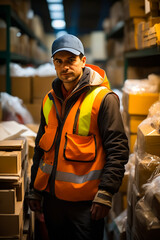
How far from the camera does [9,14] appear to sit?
13.0 ft

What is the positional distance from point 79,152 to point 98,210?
15.4 inches

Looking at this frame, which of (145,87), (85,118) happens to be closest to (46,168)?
(85,118)

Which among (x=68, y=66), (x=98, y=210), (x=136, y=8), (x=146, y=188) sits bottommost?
(x=98, y=210)

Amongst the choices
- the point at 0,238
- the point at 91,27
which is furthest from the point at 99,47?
the point at 0,238

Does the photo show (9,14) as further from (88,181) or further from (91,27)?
(91,27)

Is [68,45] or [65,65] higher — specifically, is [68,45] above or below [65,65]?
above

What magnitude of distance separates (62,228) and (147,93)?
1.52 m

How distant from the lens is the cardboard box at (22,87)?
422 cm

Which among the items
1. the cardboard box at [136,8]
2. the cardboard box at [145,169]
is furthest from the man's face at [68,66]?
the cardboard box at [136,8]

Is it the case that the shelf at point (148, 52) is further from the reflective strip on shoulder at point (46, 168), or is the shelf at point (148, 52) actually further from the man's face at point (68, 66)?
the reflective strip on shoulder at point (46, 168)

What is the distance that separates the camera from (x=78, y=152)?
75.2 inches

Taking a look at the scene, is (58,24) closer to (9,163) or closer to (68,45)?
(68,45)

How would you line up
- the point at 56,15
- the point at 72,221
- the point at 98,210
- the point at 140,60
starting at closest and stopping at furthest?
1. the point at 98,210
2. the point at 72,221
3. the point at 140,60
4. the point at 56,15

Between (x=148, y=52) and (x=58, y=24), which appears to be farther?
(x=58, y=24)
